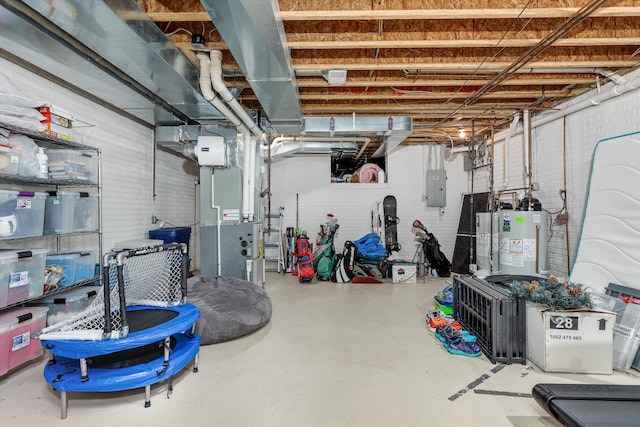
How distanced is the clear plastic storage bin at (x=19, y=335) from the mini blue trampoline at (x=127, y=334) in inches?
17.6

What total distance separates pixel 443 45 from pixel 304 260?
3.82m

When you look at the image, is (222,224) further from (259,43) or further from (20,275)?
(259,43)

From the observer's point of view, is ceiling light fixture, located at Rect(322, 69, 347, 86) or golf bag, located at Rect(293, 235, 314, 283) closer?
ceiling light fixture, located at Rect(322, 69, 347, 86)

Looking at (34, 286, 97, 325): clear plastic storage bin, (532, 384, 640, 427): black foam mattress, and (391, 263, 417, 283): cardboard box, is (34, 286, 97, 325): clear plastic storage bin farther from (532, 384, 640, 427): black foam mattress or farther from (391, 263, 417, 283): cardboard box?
(391, 263, 417, 283): cardboard box

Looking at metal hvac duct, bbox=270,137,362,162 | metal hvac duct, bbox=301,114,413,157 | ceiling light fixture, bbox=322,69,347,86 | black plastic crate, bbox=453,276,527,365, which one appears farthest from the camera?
metal hvac duct, bbox=270,137,362,162

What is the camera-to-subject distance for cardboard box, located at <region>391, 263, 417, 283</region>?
530 cm

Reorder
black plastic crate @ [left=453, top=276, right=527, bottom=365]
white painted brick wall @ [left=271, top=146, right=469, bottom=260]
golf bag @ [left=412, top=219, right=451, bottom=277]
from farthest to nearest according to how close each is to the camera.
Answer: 1. white painted brick wall @ [left=271, top=146, right=469, bottom=260]
2. golf bag @ [left=412, top=219, right=451, bottom=277]
3. black plastic crate @ [left=453, top=276, right=527, bottom=365]

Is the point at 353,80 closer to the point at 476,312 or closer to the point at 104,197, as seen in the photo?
the point at 476,312

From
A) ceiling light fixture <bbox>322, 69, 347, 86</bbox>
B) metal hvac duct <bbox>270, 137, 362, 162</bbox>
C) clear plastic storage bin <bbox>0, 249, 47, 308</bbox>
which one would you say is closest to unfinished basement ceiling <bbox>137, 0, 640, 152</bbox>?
ceiling light fixture <bbox>322, 69, 347, 86</bbox>

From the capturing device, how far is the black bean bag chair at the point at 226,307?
9.11ft

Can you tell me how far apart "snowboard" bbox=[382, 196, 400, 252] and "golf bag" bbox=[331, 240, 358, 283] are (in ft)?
3.45

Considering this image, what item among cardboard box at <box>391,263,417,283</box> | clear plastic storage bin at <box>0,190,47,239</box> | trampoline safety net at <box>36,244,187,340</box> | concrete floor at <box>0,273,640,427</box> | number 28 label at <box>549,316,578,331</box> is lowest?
concrete floor at <box>0,273,640,427</box>

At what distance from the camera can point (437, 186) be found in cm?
664

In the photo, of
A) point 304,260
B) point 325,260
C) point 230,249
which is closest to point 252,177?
point 230,249
